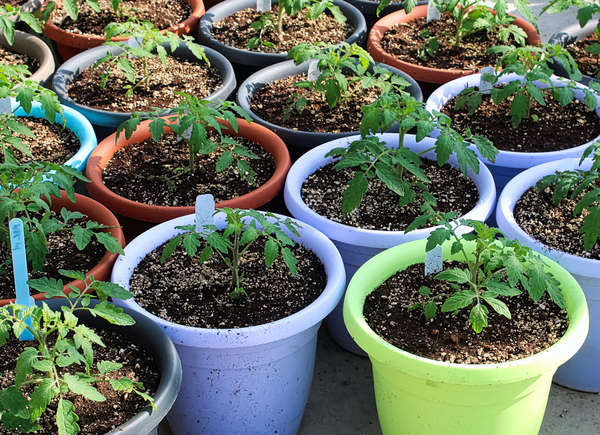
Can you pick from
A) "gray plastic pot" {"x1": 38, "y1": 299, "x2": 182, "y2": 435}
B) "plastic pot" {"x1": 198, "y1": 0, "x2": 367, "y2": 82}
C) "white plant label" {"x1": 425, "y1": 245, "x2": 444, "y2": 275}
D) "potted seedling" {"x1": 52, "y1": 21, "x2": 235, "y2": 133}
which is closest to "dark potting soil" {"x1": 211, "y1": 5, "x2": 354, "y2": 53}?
"plastic pot" {"x1": 198, "y1": 0, "x2": 367, "y2": 82}

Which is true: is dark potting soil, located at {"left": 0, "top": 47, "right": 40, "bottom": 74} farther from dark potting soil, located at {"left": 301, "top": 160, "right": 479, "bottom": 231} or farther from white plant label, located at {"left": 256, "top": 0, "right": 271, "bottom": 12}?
dark potting soil, located at {"left": 301, "top": 160, "right": 479, "bottom": 231}

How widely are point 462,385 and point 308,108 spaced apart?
4.91 feet

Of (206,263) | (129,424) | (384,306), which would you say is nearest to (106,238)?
(206,263)

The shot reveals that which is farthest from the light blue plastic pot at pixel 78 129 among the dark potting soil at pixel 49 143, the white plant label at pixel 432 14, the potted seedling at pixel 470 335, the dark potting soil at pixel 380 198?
the white plant label at pixel 432 14

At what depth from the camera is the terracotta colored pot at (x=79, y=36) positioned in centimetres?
363

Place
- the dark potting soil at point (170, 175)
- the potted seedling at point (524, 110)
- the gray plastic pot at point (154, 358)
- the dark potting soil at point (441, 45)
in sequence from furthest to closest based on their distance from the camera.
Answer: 1. the dark potting soil at point (441, 45)
2. the potted seedling at point (524, 110)
3. the dark potting soil at point (170, 175)
4. the gray plastic pot at point (154, 358)

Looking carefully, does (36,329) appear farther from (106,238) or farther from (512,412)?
(512,412)

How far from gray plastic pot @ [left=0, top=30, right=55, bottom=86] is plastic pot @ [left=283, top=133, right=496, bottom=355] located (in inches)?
48.4

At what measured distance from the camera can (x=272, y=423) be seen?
A: 7.84 ft

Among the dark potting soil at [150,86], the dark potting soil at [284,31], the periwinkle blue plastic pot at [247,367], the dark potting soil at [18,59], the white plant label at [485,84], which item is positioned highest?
the white plant label at [485,84]

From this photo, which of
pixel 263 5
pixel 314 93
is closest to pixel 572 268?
pixel 314 93

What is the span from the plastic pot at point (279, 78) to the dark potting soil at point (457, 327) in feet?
2.68

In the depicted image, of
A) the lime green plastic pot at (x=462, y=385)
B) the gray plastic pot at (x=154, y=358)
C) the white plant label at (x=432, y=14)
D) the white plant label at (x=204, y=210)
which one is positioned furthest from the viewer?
the white plant label at (x=432, y=14)

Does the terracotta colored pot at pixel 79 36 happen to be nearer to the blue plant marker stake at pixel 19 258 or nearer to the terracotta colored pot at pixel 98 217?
the terracotta colored pot at pixel 98 217
